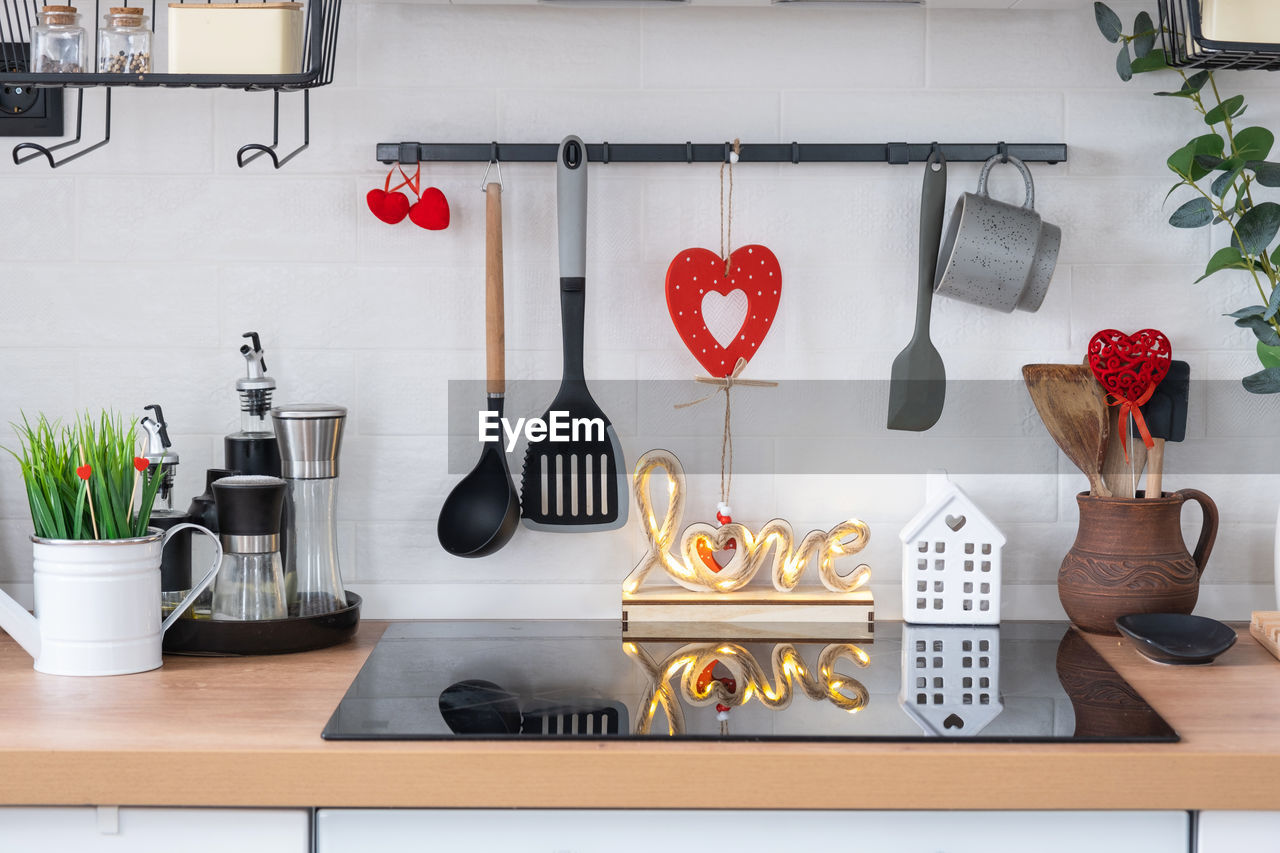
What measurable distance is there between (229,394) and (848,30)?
37.0 inches

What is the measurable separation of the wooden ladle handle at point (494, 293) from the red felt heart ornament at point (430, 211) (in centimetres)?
6

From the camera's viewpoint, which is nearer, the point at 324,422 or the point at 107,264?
the point at 324,422

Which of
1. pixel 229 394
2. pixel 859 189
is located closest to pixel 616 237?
pixel 859 189

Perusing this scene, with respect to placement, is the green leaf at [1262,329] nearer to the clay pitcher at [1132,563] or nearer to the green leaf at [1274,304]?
the green leaf at [1274,304]

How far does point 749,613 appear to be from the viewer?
1.45 metres

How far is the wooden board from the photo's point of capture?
4.74 feet

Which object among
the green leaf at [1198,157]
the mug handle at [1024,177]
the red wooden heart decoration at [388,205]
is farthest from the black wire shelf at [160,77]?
the green leaf at [1198,157]

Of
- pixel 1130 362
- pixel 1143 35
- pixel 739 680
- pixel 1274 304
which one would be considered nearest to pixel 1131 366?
pixel 1130 362

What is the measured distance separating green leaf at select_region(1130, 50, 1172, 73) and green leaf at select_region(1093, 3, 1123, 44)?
41 millimetres

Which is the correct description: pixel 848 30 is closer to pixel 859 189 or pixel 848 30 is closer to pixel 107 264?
pixel 859 189

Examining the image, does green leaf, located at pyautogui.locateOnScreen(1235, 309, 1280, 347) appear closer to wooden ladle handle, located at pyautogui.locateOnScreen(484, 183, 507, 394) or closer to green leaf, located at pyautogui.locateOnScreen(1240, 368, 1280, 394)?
green leaf, located at pyautogui.locateOnScreen(1240, 368, 1280, 394)

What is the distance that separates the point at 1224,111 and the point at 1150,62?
0.11m

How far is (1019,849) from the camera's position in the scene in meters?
1.03

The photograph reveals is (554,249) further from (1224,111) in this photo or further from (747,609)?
(1224,111)
